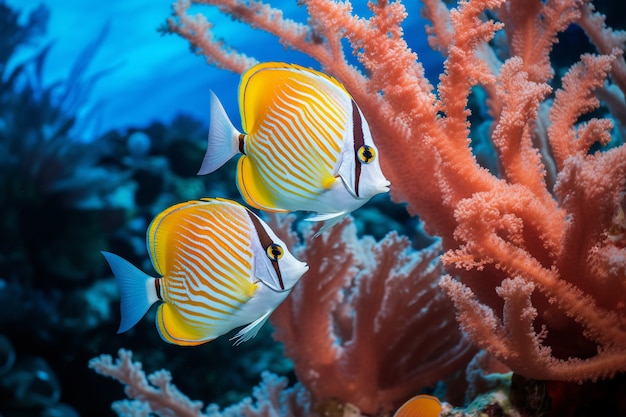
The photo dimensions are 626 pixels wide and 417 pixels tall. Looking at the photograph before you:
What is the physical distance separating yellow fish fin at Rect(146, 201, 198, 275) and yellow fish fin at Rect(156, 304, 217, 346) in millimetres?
103

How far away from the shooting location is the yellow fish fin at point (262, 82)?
3.77 feet

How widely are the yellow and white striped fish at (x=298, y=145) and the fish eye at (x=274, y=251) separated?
0.09 meters

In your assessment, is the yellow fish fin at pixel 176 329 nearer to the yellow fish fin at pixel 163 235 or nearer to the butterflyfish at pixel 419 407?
the yellow fish fin at pixel 163 235

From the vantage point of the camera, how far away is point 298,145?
1.12m

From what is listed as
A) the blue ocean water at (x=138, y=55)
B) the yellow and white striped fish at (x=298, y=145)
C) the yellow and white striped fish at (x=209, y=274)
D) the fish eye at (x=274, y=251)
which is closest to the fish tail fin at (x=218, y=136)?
the yellow and white striped fish at (x=298, y=145)

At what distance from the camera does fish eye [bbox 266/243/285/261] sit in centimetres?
117

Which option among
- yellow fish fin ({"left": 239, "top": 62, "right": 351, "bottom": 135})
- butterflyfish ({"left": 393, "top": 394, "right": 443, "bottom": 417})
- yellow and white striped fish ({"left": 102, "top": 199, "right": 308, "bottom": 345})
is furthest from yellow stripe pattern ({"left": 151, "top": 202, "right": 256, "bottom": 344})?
butterflyfish ({"left": 393, "top": 394, "right": 443, "bottom": 417})

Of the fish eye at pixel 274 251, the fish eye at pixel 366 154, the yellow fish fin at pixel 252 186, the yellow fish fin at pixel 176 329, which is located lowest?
the yellow fish fin at pixel 176 329

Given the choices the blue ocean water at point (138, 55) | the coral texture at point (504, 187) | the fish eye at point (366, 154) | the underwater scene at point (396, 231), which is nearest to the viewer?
the fish eye at point (366, 154)

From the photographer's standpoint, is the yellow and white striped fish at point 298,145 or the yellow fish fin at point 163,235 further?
the yellow fish fin at point 163,235

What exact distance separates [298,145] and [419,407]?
0.85 metres

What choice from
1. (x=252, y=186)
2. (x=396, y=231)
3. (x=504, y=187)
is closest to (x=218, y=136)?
(x=252, y=186)

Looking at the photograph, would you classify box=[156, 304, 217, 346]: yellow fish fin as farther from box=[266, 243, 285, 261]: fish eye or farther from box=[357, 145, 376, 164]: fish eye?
box=[357, 145, 376, 164]: fish eye

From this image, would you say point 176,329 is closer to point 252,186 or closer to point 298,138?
point 252,186
